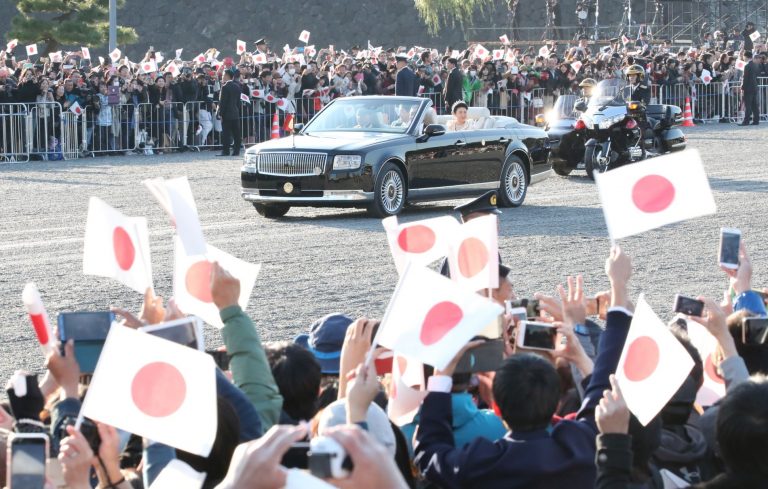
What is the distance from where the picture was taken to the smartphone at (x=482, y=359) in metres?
4.54

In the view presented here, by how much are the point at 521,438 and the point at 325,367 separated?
1468mm

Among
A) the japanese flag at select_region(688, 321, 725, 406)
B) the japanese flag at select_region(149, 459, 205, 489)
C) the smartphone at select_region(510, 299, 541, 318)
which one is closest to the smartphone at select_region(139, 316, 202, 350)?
the japanese flag at select_region(149, 459, 205, 489)

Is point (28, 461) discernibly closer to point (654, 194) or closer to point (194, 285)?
point (194, 285)

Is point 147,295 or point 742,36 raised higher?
point 742,36

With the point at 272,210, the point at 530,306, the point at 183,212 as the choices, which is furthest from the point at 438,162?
the point at 183,212

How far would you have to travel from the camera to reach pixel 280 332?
9531 mm

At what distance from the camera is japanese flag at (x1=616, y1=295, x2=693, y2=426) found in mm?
4109

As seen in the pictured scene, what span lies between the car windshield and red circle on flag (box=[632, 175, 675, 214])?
1171 centimetres

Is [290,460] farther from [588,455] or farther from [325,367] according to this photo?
[325,367]

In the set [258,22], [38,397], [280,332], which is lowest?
[280,332]

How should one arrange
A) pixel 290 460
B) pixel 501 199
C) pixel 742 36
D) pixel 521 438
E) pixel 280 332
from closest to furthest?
1. pixel 290 460
2. pixel 521 438
3. pixel 280 332
4. pixel 501 199
5. pixel 742 36

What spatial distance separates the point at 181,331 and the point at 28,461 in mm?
1062

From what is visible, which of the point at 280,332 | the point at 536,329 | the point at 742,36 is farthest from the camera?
the point at 742,36

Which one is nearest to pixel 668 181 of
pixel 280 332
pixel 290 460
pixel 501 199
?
pixel 290 460
